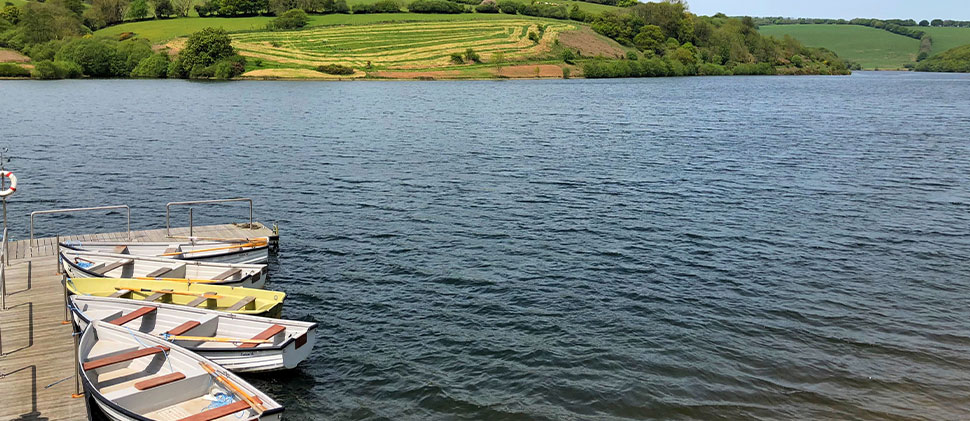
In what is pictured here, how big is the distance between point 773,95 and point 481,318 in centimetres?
12876

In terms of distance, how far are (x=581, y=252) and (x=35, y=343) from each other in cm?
2221

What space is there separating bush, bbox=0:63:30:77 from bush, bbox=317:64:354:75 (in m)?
60.7

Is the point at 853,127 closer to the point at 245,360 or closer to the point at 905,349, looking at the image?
the point at 905,349

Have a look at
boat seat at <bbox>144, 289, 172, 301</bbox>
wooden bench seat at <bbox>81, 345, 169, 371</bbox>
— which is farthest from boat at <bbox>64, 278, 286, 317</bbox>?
wooden bench seat at <bbox>81, 345, 169, 371</bbox>

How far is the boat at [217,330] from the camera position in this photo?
2145 centimetres

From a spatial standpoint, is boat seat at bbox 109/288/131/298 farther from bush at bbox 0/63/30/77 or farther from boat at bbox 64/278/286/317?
bush at bbox 0/63/30/77

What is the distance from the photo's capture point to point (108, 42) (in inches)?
6914

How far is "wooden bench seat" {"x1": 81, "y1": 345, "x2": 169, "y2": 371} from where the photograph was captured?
18.7 m

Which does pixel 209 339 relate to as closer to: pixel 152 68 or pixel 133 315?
pixel 133 315

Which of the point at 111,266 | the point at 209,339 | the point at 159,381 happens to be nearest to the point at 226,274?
the point at 111,266

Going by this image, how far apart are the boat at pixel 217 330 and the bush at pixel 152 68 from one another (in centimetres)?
15995

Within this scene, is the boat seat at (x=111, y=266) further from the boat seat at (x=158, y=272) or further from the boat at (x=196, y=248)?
the boat at (x=196, y=248)

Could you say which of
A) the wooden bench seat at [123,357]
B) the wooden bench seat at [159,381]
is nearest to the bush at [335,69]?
the wooden bench seat at [123,357]

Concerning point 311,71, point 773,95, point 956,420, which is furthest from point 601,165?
point 311,71
